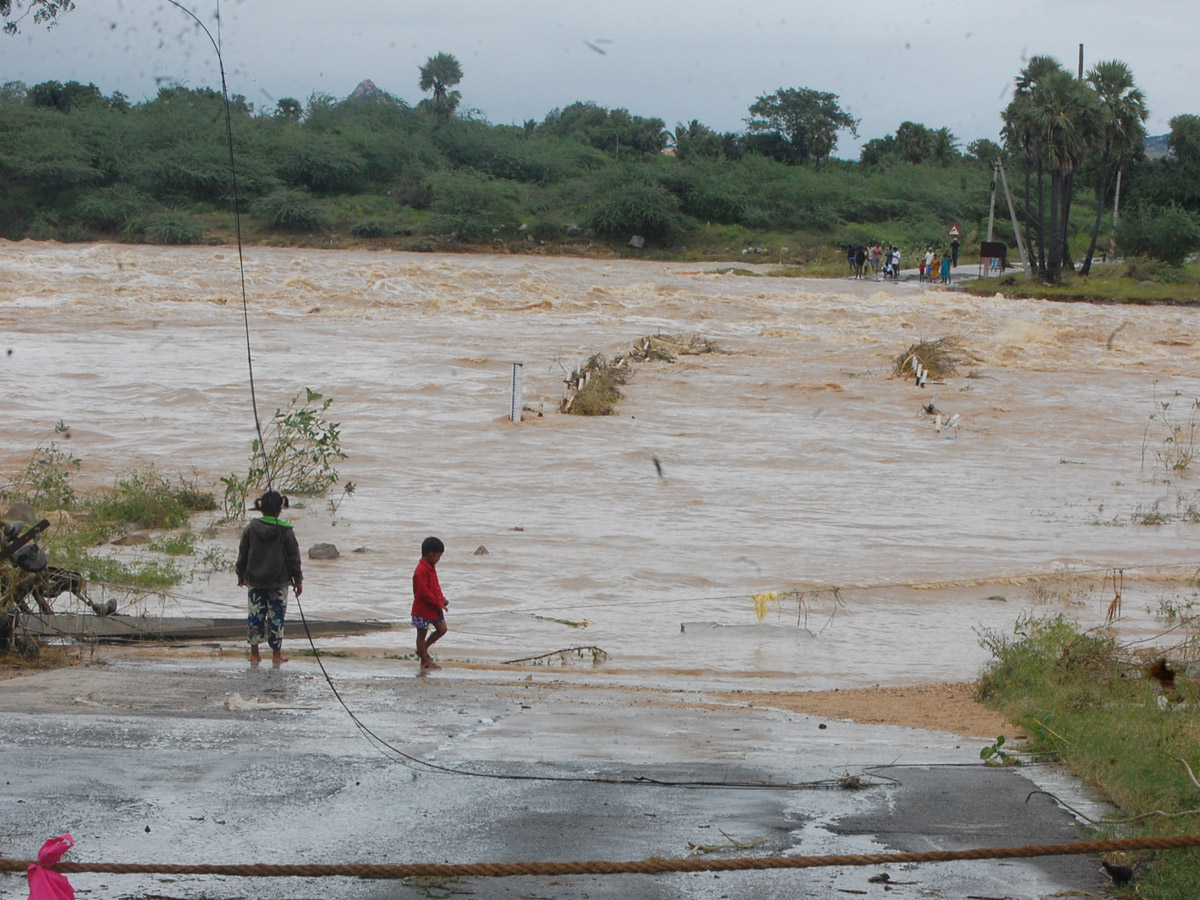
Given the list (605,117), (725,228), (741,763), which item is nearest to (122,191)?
(725,228)

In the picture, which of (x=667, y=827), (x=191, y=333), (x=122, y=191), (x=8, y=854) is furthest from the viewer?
(x=122, y=191)

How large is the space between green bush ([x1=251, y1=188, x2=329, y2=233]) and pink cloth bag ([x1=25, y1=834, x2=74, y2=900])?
177ft

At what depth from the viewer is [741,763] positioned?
19.0 feet

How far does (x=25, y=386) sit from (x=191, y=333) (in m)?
7.80

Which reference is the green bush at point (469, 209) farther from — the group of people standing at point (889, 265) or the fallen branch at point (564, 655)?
the fallen branch at point (564, 655)

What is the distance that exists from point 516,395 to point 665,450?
2.92 metres

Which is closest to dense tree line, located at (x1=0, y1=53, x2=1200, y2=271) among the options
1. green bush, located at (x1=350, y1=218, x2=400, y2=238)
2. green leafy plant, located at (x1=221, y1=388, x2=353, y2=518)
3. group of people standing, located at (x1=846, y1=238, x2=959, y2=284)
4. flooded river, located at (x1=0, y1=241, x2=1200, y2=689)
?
green bush, located at (x1=350, y1=218, x2=400, y2=238)

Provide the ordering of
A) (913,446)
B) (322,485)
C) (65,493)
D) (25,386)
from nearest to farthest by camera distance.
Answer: (65,493) → (322,485) → (913,446) → (25,386)

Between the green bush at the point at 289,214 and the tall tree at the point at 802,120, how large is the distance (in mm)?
37234

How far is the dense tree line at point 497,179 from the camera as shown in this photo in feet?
167

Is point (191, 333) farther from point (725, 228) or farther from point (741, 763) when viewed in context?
point (725, 228)

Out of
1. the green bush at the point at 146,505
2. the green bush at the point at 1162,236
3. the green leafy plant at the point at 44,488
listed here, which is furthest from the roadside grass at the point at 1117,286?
the green leafy plant at the point at 44,488

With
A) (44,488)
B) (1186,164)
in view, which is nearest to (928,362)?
(44,488)

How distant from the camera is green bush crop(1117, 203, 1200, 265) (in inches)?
2151
